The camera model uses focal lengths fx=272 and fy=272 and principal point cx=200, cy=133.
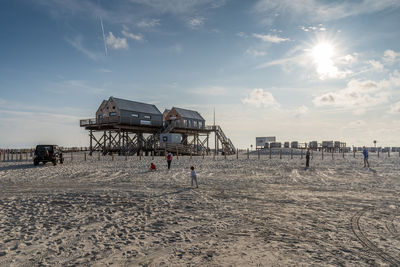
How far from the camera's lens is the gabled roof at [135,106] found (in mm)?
45188

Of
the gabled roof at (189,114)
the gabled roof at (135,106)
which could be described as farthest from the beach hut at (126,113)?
the gabled roof at (189,114)

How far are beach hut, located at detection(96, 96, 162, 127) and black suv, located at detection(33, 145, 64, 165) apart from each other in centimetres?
1727

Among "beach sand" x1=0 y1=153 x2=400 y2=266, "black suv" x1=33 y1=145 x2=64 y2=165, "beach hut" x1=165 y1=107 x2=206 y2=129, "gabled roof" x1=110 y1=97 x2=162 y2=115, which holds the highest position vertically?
"gabled roof" x1=110 y1=97 x2=162 y2=115

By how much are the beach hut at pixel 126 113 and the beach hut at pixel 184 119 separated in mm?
2804

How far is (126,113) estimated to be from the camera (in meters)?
44.9

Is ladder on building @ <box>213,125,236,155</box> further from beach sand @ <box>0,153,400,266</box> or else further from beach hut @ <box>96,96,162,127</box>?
beach sand @ <box>0,153,400,266</box>

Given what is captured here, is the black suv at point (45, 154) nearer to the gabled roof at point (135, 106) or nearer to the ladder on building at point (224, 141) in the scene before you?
the gabled roof at point (135, 106)

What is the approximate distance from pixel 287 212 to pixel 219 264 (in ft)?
14.1

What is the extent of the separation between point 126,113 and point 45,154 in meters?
20.1

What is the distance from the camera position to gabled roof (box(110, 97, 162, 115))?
4519 centimetres

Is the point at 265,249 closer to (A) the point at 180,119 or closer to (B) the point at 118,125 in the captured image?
(B) the point at 118,125

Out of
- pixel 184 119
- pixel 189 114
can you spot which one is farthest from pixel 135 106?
pixel 189 114

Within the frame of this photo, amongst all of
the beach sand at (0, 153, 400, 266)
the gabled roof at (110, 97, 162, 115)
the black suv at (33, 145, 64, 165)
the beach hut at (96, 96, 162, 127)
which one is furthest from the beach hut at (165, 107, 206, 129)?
the beach sand at (0, 153, 400, 266)

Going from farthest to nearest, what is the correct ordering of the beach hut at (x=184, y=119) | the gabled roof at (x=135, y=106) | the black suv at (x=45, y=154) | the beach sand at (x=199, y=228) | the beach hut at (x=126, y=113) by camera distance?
1. the beach hut at (x=184, y=119)
2. the gabled roof at (x=135, y=106)
3. the beach hut at (x=126, y=113)
4. the black suv at (x=45, y=154)
5. the beach sand at (x=199, y=228)
